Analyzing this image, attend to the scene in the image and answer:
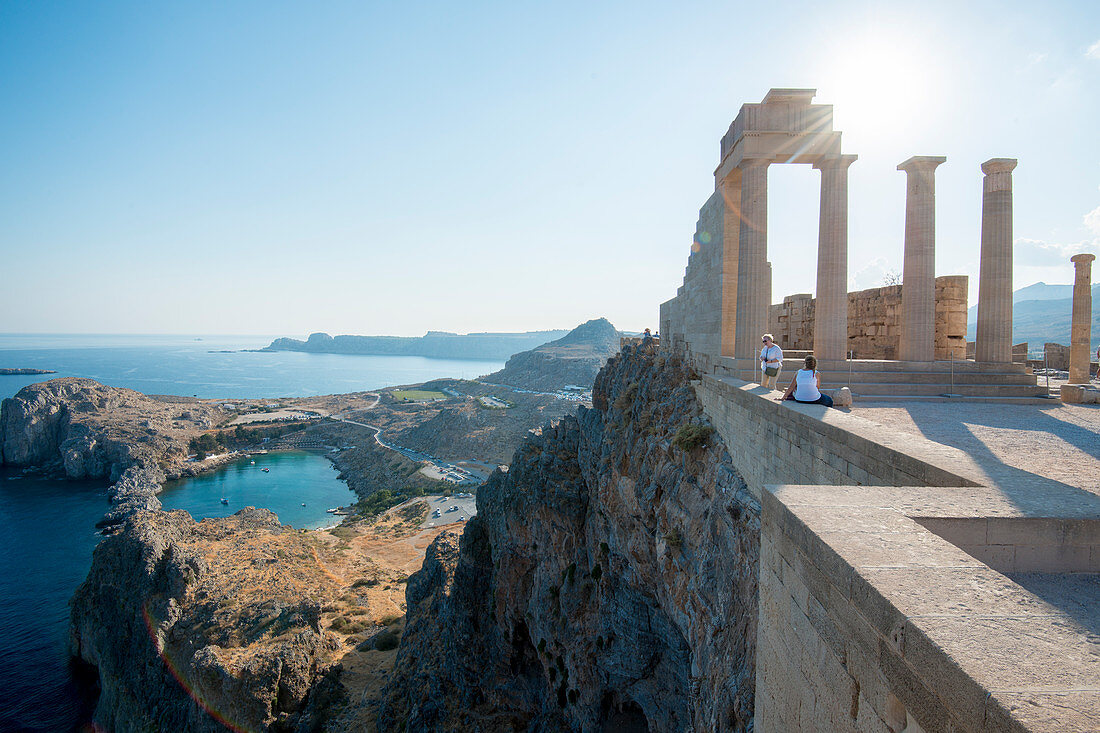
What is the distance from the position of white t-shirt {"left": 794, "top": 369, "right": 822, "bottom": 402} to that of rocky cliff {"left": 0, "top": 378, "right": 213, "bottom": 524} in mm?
79330

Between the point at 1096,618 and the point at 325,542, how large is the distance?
5370 cm

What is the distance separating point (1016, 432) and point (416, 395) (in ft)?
453

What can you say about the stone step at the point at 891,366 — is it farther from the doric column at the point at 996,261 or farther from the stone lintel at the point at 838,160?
the stone lintel at the point at 838,160

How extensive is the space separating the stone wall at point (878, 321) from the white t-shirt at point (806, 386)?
10.7 metres

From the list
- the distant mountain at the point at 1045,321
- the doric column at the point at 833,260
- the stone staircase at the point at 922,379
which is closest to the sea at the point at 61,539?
the stone staircase at the point at 922,379

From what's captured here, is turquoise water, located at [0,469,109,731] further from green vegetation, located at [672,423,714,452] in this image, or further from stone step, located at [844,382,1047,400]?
stone step, located at [844,382,1047,400]

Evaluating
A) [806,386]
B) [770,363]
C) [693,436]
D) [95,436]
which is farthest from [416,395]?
[806,386]

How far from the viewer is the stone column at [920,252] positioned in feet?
49.4

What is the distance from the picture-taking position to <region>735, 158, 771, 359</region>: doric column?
14188mm

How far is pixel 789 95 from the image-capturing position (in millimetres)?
13945

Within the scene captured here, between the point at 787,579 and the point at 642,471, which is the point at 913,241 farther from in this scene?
the point at 787,579

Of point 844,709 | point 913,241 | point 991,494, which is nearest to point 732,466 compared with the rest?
point 991,494

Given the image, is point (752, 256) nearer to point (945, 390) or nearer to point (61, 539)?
point (945, 390)

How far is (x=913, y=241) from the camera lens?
50.1 ft
